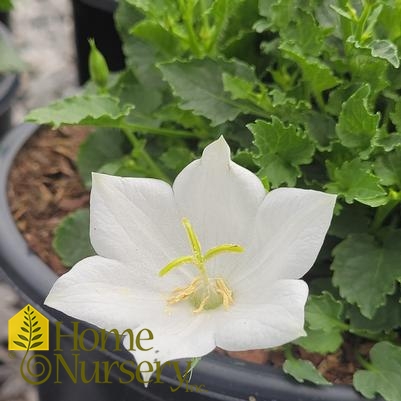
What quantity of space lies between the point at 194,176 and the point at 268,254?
4.3 inches

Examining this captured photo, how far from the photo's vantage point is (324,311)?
38.2 inches

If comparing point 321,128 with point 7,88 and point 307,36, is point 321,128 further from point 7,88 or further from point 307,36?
point 7,88

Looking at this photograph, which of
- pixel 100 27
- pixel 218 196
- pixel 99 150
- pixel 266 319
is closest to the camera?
pixel 266 319

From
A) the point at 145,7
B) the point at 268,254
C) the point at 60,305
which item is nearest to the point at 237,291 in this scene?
the point at 268,254

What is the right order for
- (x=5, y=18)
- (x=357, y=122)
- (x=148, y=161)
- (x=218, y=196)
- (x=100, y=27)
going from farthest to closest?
1. (x=5, y=18)
2. (x=100, y=27)
3. (x=148, y=161)
4. (x=357, y=122)
5. (x=218, y=196)

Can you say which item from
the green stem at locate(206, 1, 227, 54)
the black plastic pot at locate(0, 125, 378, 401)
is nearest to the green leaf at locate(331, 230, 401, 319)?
the black plastic pot at locate(0, 125, 378, 401)

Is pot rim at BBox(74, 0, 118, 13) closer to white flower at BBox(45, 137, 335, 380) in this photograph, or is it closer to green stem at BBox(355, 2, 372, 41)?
green stem at BBox(355, 2, 372, 41)

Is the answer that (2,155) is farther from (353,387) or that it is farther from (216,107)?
(353,387)

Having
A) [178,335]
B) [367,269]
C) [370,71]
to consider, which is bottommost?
[367,269]

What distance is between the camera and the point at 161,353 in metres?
0.73

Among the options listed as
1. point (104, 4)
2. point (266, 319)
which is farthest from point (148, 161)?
point (104, 4)

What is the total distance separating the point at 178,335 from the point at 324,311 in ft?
0.88

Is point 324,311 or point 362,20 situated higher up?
point 362,20

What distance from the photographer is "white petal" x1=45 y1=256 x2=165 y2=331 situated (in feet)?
2.51
